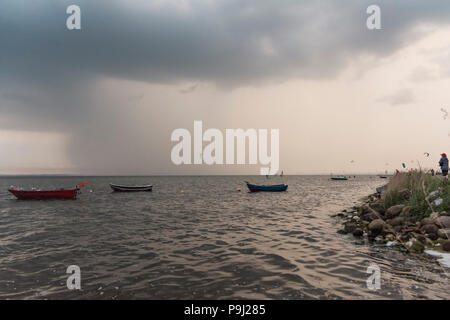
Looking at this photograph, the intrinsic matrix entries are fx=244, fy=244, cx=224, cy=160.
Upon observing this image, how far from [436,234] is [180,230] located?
44.4ft

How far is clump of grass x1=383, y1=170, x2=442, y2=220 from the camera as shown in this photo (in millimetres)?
13125

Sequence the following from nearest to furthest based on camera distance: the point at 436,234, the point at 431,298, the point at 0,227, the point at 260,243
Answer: the point at 431,298 → the point at 436,234 → the point at 260,243 → the point at 0,227

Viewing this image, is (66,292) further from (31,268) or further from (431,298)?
(431,298)

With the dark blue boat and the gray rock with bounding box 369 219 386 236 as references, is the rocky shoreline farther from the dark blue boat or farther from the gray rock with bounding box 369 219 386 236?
the dark blue boat

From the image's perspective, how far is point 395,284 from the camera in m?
7.17

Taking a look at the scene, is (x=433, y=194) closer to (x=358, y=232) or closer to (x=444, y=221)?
(x=444, y=221)

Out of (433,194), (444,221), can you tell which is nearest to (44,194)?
(444,221)

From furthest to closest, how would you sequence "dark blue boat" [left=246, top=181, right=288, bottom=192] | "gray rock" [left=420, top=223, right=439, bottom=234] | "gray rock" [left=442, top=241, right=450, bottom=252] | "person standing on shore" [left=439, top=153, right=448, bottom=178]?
1. "dark blue boat" [left=246, top=181, right=288, bottom=192]
2. "person standing on shore" [left=439, top=153, right=448, bottom=178]
3. "gray rock" [left=420, top=223, right=439, bottom=234]
4. "gray rock" [left=442, top=241, right=450, bottom=252]

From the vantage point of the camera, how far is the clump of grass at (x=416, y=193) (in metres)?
13.1

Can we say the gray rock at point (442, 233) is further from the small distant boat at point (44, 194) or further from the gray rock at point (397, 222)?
the small distant boat at point (44, 194)

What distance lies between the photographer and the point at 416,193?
1467cm

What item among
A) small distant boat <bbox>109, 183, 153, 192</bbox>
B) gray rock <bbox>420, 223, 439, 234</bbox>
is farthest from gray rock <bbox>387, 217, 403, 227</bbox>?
small distant boat <bbox>109, 183, 153, 192</bbox>

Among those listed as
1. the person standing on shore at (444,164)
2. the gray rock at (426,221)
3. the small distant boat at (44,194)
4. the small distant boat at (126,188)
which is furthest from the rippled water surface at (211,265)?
the small distant boat at (126,188)

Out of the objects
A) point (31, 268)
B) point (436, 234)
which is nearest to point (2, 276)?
point (31, 268)
